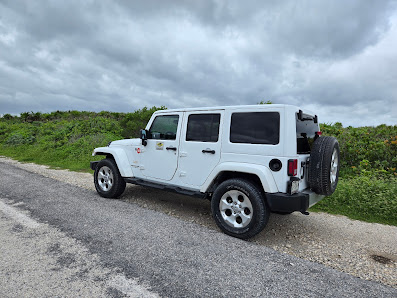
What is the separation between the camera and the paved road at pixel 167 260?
2.67 m

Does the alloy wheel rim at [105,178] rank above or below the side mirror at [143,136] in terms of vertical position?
below

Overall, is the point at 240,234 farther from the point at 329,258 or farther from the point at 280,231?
the point at 329,258

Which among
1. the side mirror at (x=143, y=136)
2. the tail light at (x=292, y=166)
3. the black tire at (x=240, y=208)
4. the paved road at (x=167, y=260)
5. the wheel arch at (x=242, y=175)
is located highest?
the side mirror at (x=143, y=136)

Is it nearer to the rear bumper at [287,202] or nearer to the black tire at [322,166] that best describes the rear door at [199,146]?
the rear bumper at [287,202]

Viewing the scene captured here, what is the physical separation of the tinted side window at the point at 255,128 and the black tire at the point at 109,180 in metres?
2.93

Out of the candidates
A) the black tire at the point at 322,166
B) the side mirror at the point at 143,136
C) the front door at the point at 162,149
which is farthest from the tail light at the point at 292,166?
the side mirror at the point at 143,136

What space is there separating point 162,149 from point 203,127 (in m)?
1.02

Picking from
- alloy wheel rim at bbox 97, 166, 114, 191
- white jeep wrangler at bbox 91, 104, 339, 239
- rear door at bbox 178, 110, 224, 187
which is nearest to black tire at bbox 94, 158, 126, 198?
alloy wheel rim at bbox 97, 166, 114, 191

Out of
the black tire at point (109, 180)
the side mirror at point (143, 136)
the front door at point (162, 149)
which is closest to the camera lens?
the front door at point (162, 149)

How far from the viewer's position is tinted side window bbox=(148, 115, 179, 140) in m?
5.01

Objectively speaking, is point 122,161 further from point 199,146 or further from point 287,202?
point 287,202

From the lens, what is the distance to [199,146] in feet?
14.9

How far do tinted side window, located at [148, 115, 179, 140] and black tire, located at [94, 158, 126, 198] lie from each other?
48.6 inches

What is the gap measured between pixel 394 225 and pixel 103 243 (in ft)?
17.8
